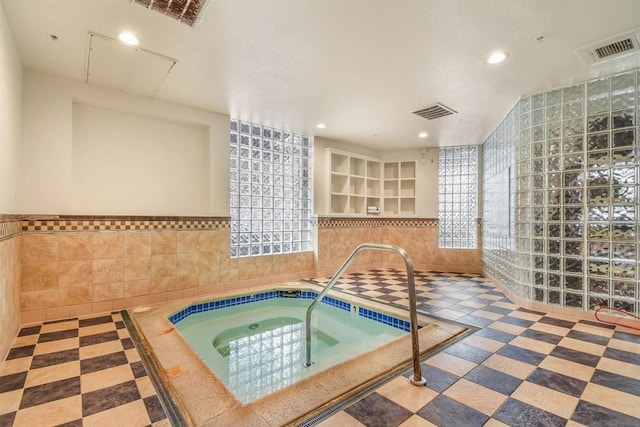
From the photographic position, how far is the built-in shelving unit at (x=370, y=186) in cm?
548

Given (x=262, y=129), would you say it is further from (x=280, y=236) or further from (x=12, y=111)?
(x=12, y=111)

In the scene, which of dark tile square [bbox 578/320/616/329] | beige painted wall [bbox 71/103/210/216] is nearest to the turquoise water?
beige painted wall [bbox 71/103/210/216]

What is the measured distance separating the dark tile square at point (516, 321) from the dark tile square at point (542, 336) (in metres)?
0.17

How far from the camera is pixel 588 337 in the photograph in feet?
8.02

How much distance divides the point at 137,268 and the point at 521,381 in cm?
359

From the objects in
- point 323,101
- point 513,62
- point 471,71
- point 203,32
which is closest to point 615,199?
point 513,62

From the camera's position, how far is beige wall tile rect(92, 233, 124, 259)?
3076mm

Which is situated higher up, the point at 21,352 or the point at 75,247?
the point at 75,247

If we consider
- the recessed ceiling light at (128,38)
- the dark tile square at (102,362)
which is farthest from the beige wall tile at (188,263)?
the recessed ceiling light at (128,38)

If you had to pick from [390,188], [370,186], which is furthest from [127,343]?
[390,188]

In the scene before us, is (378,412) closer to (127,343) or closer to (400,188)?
(127,343)

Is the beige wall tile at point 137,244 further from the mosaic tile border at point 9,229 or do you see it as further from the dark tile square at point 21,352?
the dark tile square at point 21,352

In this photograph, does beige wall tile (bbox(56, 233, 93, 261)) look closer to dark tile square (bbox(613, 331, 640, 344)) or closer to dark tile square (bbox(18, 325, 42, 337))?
dark tile square (bbox(18, 325, 42, 337))

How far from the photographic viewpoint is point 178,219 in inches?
142
